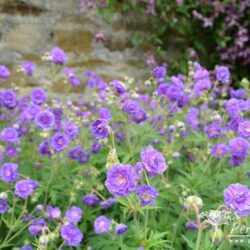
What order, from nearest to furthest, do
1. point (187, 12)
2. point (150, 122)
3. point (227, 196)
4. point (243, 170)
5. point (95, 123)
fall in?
1. point (227, 196)
2. point (95, 123)
3. point (243, 170)
4. point (150, 122)
5. point (187, 12)

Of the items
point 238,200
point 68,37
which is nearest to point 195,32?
point 68,37

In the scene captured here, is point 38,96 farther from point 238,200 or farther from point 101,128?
point 238,200

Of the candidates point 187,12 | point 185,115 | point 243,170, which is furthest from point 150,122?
point 187,12

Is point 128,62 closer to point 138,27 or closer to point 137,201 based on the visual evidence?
point 138,27

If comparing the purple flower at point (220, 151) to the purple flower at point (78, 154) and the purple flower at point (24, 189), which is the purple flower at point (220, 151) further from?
the purple flower at point (24, 189)

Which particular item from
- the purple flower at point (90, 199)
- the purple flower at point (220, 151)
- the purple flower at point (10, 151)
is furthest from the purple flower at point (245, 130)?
the purple flower at point (10, 151)

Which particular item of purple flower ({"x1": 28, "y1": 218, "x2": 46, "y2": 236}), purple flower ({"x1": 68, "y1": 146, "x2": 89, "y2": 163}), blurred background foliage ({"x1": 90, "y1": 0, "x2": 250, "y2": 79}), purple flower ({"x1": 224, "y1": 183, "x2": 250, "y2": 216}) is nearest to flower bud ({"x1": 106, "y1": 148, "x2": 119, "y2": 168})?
purple flower ({"x1": 224, "y1": 183, "x2": 250, "y2": 216})

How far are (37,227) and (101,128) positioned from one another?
0.63 metres

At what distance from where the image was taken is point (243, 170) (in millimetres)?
2297

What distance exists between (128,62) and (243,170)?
6.97ft

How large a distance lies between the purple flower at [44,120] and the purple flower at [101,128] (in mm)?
576

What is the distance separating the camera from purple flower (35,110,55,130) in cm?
214

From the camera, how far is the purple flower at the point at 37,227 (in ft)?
6.50

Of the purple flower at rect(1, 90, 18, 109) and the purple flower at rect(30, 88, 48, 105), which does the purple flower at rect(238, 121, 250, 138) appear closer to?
the purple flower at rect(30, 88, 48, 105)
